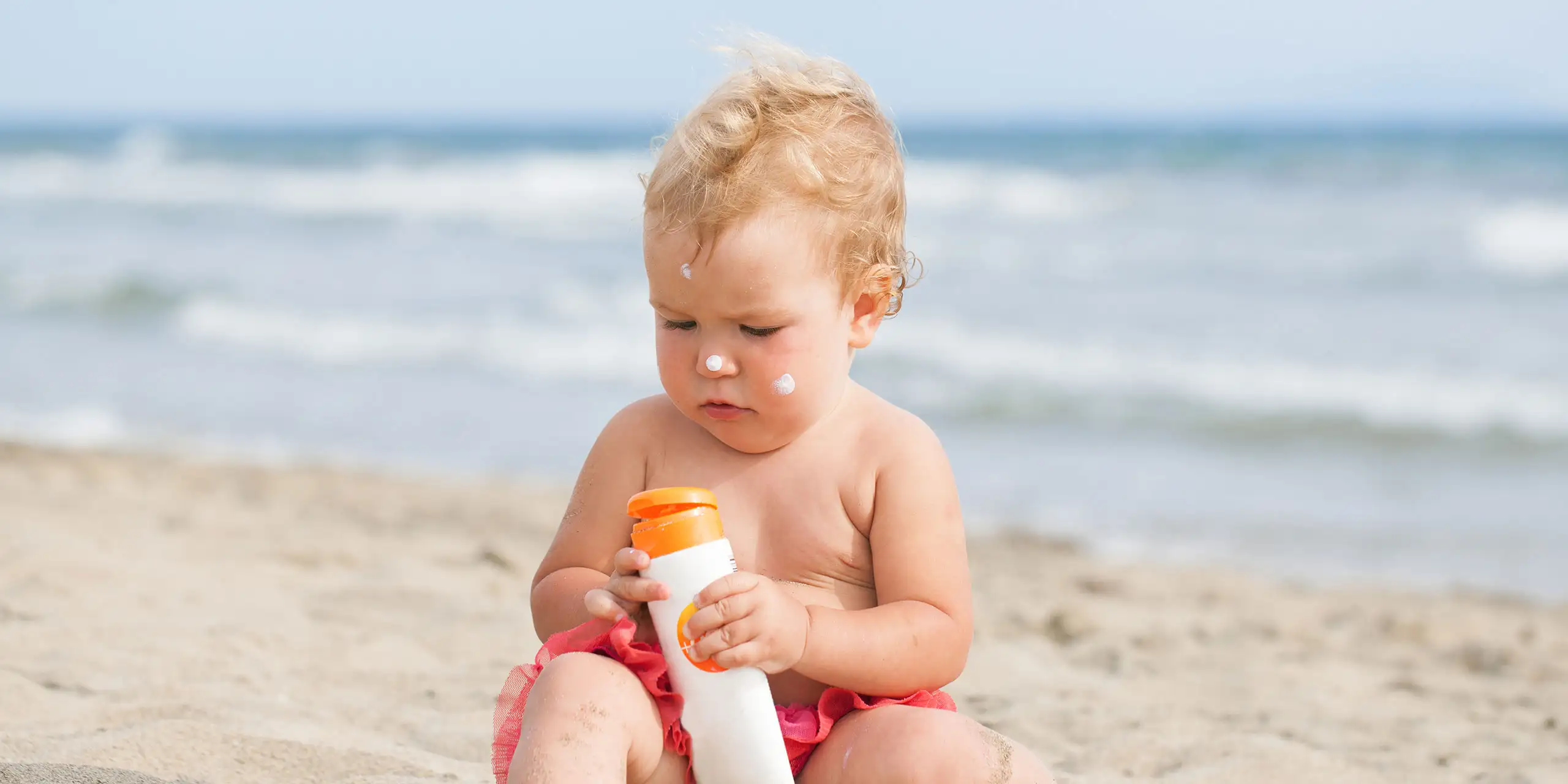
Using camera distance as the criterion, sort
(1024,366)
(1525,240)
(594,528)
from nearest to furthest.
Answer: (594,528)
(1024,366)
(1525,240)

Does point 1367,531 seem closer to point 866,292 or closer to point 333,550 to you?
point 333,550

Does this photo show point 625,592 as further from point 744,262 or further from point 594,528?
point 744,262

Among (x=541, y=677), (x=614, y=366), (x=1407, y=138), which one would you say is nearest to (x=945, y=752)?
(x=541, y=677)

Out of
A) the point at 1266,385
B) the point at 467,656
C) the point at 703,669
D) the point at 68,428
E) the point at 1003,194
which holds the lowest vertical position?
the point at 68,428

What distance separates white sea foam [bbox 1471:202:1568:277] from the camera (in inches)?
456

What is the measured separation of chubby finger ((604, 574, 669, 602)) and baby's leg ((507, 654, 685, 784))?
13cm

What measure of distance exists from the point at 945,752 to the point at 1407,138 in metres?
22.4

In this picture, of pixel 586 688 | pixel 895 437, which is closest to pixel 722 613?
pixel 586 688

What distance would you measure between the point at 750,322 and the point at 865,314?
249 millimetres

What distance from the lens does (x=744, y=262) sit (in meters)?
1.97

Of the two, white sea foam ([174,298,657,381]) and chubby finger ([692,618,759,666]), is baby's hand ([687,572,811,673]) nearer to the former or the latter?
chubby finger ([692,618,759,666])

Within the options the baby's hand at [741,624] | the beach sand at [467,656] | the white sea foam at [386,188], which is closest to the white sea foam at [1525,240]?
the beach sand at [467,656]

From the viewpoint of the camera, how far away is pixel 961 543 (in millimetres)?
2117

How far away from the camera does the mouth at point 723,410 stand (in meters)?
2.07
